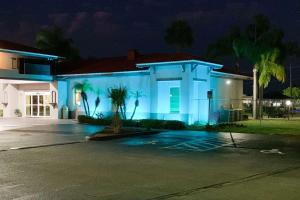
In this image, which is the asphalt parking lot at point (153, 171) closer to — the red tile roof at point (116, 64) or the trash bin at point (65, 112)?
the red tile roof at point (116, 64)

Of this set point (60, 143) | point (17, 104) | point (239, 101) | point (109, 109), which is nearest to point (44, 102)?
point (17, 104)

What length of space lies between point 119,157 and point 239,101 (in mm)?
23635

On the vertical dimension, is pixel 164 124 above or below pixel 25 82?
below

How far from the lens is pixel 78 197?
8180 mm

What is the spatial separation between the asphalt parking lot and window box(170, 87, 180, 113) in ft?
33.2

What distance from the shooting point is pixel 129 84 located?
30.5 meters

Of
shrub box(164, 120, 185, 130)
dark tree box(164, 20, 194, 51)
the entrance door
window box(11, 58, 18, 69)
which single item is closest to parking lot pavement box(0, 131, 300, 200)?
shrub box(164, 120, 185, 130)

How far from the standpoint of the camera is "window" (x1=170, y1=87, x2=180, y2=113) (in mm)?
27969

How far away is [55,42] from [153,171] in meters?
47.9

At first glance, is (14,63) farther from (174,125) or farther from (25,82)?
(174,125)

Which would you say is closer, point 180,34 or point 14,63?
point 14,63

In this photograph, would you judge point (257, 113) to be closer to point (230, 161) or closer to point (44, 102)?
point (44, 102)

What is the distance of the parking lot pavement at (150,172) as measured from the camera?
28.1ft

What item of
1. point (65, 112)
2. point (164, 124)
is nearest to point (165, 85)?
point (164, 124)
